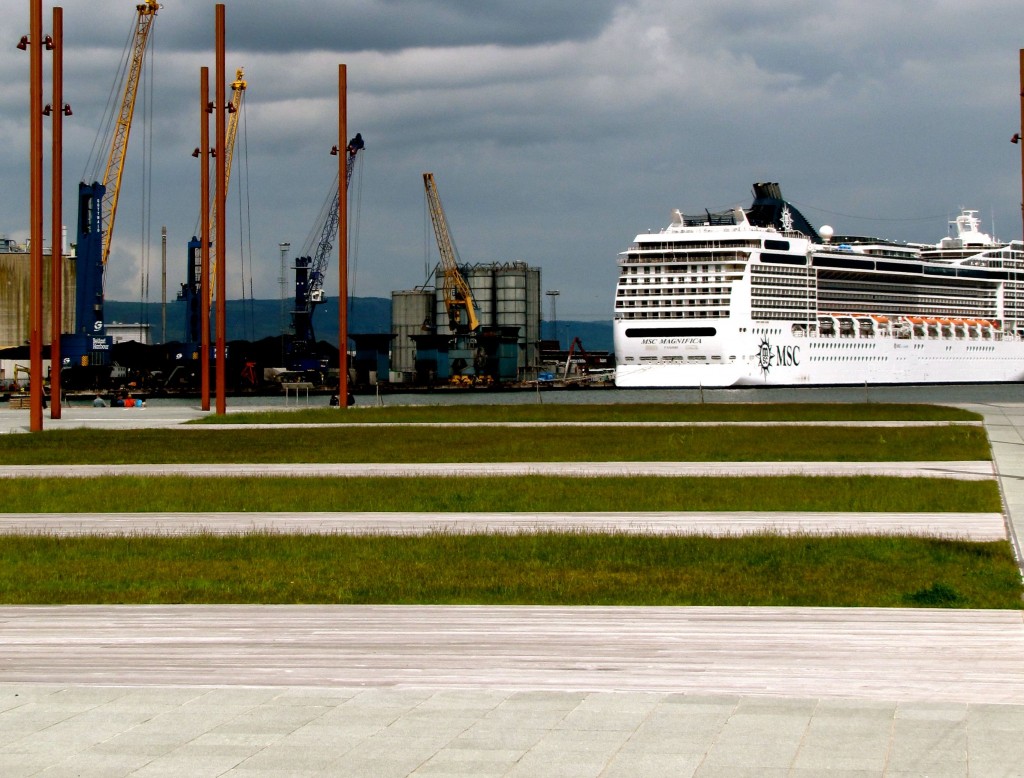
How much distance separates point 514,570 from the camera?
1647 cm

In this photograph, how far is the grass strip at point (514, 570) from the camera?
14508mm

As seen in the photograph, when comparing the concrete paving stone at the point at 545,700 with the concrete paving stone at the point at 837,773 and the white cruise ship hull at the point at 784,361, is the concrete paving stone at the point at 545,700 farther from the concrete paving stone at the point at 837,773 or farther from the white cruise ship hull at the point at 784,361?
the white cruise ship hull at the point at 784,361

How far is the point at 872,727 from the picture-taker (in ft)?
28.9

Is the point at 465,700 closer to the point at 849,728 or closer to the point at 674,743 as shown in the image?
the point at 674,743

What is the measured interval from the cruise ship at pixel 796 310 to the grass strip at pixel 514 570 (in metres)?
104

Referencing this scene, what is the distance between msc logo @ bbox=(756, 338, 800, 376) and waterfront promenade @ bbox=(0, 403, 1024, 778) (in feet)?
369

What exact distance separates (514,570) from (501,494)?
9910 millimetres

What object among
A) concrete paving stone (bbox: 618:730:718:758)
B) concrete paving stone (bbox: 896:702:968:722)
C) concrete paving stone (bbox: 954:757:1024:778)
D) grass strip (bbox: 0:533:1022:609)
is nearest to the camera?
concrete paving stone (bbox: 954:757:1024:778)

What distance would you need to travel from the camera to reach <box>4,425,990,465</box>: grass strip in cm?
3681

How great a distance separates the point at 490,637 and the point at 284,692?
2.60 meters

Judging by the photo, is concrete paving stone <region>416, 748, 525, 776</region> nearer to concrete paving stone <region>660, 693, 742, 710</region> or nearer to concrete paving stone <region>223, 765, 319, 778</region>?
concrete paving stone <region>223, 765, 319, 778</region>

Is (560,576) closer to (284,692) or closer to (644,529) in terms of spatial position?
(644,529)

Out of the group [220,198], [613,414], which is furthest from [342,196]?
[613,414]

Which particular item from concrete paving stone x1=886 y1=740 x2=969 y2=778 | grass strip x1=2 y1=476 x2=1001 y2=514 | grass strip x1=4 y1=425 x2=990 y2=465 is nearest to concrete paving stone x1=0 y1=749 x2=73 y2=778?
concrete paving stone x1=886 y1=740 x2=969 y2=778
